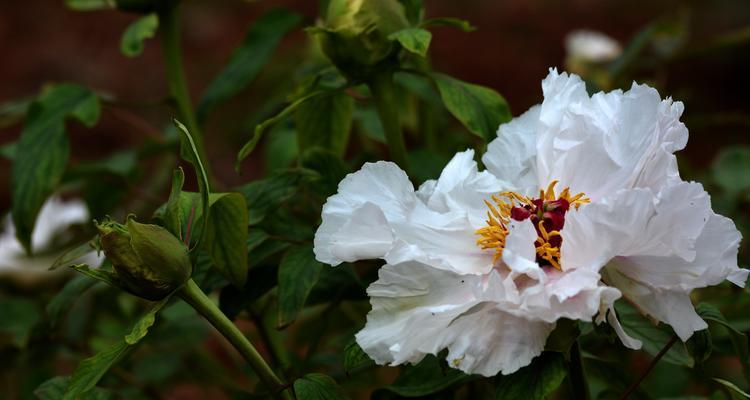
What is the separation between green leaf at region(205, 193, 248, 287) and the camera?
20.8 inches

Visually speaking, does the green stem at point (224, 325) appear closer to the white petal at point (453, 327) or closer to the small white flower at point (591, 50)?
the white petal at point (453, 327)

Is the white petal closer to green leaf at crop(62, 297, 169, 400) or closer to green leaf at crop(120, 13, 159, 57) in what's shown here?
green leaf at crop(62, 297, 169, 400)

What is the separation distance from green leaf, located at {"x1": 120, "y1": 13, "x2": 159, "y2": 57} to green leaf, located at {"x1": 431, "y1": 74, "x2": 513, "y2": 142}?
0.72 feet

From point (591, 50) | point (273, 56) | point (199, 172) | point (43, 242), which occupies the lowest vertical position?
point (273, 56)

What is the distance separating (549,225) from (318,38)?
0.20m

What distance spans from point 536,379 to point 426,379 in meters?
0.12

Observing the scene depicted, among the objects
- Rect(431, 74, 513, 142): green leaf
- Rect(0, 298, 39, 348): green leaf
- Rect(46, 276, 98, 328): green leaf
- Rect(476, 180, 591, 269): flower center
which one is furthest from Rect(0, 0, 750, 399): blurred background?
Rect(476, 180, 591, 269): flower center

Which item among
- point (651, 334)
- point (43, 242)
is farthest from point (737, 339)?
point (43, 242)

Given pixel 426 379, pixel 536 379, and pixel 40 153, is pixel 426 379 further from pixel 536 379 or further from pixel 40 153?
pixel 40 153

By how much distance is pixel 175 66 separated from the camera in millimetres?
775

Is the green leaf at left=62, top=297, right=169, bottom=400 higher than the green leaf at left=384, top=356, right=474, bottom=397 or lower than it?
higher

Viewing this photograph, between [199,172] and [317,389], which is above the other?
[199,172]

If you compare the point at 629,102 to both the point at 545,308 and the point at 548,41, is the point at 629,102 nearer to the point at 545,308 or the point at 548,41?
the point at 545,308

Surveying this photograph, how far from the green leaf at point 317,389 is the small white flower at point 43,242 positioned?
0.58m
